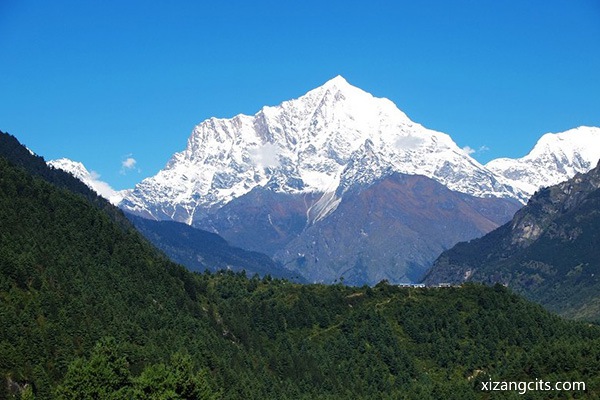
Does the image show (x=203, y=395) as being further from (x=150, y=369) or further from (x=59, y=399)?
(x=59, y=399)

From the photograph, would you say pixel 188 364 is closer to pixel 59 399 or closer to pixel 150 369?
pixel 150 369

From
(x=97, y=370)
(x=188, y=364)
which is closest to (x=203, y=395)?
(x=188, y=364)

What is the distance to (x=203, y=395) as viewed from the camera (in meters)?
193

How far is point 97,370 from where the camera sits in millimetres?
196125

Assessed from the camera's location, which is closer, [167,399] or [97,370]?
Result: [167,399]

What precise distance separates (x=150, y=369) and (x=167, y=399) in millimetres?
12384

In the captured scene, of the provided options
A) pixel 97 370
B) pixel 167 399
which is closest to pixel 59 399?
pixel 97 370

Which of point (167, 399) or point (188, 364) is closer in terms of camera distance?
point (167, 399)

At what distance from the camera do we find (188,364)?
199 m

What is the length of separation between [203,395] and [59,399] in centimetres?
2627

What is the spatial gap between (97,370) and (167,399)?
21033 mm

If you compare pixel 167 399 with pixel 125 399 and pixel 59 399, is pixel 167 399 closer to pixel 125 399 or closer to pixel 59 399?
pixel 125 399

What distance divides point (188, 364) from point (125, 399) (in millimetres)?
16001

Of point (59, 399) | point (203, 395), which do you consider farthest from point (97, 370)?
point (203, 395)
